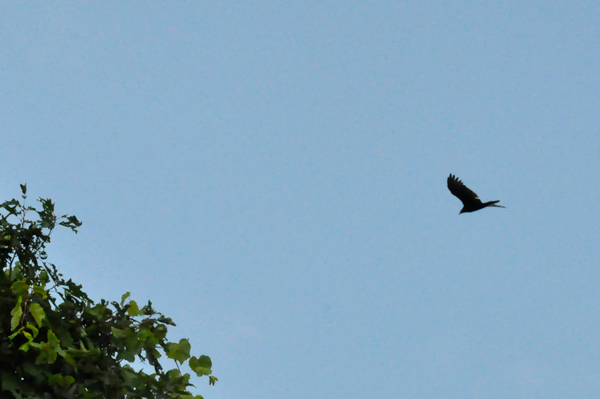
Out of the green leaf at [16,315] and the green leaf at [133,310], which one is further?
the green leaf at [133,310]

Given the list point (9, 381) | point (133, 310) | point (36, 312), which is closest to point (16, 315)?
point (36, 312)

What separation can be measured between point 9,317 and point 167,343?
1436 mm

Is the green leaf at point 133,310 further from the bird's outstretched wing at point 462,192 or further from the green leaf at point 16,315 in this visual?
the bird's outstretched wing at point 462,192

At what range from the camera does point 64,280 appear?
694 centimetres

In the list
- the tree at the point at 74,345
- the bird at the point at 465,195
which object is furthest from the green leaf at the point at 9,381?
the bird at the point at 465,195

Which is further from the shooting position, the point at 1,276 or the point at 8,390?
the point at 1,276

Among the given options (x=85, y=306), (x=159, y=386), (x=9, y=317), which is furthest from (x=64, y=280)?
(x=159, y=386)

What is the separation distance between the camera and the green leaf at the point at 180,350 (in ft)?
20.9

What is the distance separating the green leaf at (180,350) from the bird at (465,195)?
37.8 ft

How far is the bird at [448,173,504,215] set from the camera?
1670 centimetres

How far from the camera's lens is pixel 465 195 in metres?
16.9

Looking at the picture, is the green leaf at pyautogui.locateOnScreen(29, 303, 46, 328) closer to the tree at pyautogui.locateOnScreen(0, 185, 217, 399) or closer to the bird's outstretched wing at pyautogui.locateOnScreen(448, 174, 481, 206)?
the tree at pyautogui.locateOnScreen(0, 185, 217, 399)

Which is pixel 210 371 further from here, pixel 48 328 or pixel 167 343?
pixel 48 328

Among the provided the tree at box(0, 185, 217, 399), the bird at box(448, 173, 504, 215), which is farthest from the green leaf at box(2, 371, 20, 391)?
the bird at box(448, 173, 504, 215)
